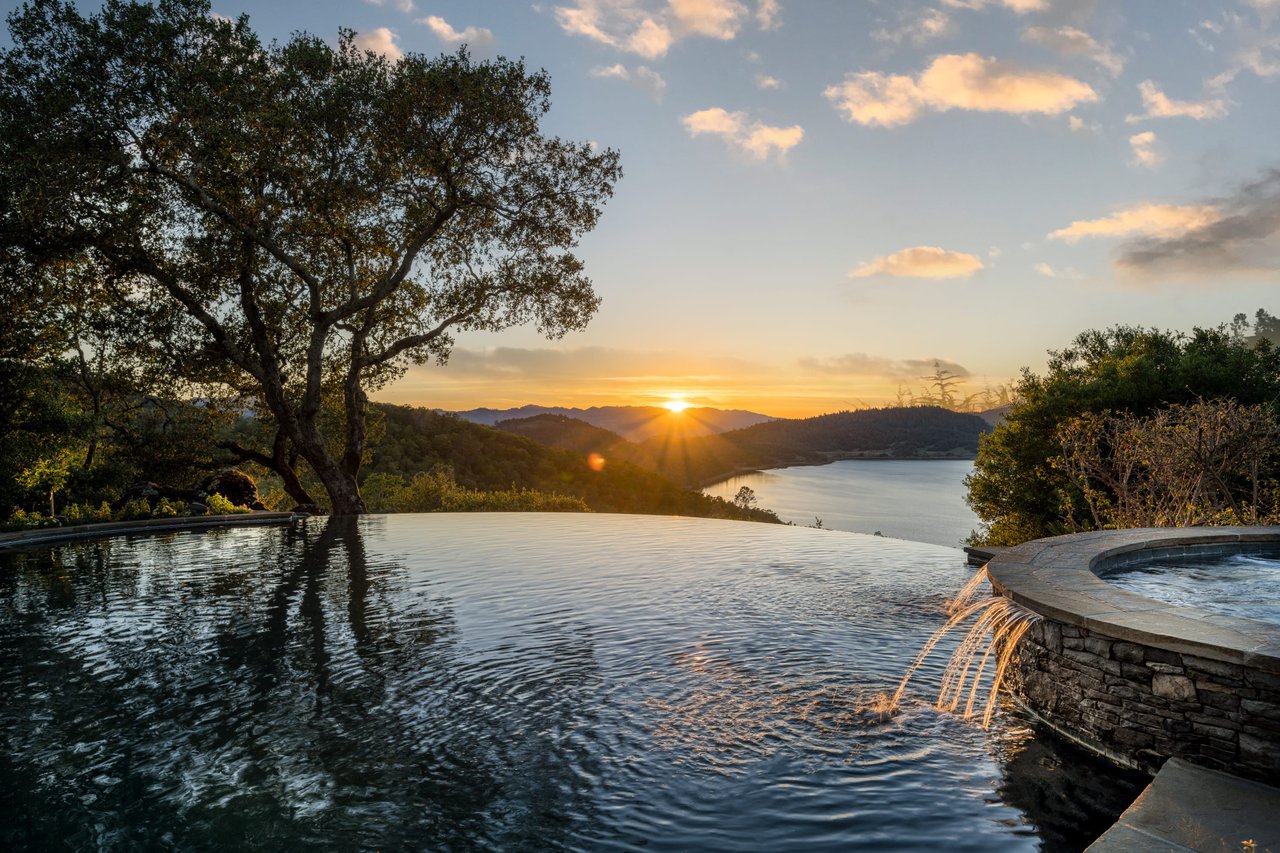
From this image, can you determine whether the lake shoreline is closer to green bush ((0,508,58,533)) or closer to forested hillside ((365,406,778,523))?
forested hillside ((365,406,778,523))

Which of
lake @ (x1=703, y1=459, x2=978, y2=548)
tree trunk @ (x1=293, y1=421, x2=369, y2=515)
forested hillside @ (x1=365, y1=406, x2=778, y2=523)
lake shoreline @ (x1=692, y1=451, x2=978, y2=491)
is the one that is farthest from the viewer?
lake shoreline @ (x1=692, y1=451, x2=978, y2=491)

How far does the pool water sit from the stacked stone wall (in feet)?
6.40

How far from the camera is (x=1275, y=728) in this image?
376 centimetres

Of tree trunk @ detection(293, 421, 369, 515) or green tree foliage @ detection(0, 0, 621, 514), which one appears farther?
tree trunk @ detection(293, 421, 369, 515)

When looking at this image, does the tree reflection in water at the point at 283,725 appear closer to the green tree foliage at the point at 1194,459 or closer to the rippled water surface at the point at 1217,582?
the rippled water surface at the point at 1217,582

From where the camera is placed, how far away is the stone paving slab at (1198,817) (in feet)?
10.7

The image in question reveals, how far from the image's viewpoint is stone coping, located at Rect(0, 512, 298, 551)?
14102 millimetres

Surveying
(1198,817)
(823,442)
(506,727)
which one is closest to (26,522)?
(506,727)

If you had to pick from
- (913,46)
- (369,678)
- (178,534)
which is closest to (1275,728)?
(369,678)

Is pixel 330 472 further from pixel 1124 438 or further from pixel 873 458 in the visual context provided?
pixel 873 458

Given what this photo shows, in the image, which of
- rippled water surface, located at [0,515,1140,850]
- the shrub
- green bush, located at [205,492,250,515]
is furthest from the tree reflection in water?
green bush, located at [205,492,250,515]

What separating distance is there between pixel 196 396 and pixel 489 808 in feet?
70.1

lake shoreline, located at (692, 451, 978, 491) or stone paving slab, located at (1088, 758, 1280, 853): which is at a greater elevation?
stone paving slab, located at (1088, 758, 1280, 853)

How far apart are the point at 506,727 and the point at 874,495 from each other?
314 feet
